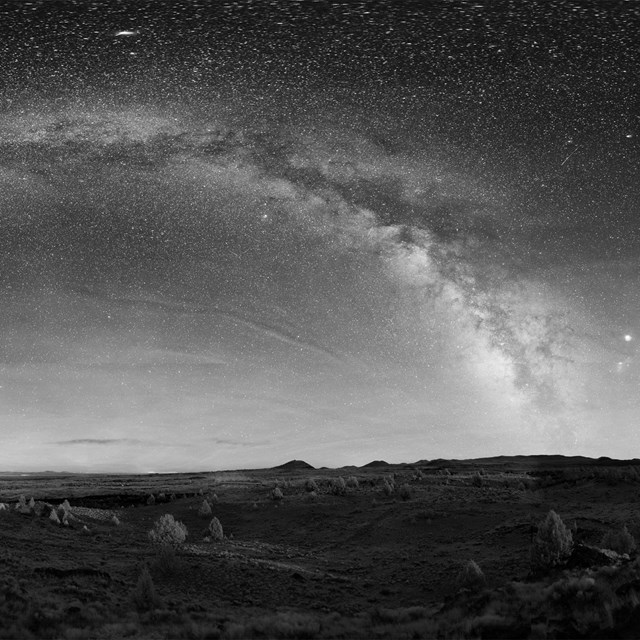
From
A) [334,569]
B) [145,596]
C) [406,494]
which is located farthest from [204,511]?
[145,596]

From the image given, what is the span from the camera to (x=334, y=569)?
66.8 feet

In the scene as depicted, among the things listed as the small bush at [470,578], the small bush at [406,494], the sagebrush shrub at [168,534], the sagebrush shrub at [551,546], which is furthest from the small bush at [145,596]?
the small bush at [406,494]

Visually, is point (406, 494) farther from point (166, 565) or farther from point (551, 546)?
point (166, 565)

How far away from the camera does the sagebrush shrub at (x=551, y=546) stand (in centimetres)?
1742

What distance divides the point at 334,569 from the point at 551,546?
23.4 ft

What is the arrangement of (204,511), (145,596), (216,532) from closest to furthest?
(145,596), (216,532), (204,511)

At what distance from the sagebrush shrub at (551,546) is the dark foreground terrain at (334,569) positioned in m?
0.47

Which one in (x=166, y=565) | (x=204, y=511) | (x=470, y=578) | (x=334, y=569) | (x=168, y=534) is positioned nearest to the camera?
(x=470, y=578)

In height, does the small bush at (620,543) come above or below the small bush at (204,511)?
above

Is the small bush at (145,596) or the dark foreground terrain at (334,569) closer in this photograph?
the dark foreground terrain at (334,569)

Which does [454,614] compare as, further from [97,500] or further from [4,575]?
[97,500]

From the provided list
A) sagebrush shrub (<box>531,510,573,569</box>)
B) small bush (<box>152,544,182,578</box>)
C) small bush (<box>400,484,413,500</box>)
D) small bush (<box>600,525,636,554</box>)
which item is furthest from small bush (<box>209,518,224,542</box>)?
small bush (<box>600,525,636,554</box>)

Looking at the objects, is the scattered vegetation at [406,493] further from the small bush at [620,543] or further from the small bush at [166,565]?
the small bush at [166,565]

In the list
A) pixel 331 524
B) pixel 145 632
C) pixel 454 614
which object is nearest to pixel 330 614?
pixel 454 614
